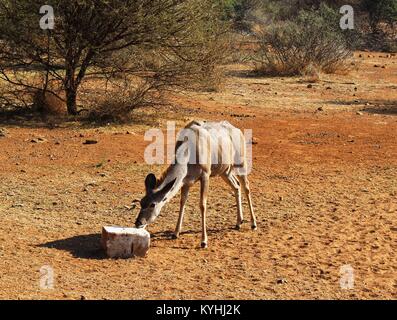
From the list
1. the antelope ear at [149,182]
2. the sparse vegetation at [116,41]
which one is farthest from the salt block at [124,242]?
the sparse vegetation at [116,41]

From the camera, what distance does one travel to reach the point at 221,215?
33.0 ft

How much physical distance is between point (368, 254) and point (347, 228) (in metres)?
1.07

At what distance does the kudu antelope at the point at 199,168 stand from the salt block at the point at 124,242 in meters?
0.16

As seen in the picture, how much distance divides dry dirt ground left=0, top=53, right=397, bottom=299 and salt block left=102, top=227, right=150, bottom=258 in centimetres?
14

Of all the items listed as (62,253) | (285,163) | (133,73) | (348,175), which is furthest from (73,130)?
(62,253)

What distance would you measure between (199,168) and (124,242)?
139 cm

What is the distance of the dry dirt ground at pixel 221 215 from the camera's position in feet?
24.1

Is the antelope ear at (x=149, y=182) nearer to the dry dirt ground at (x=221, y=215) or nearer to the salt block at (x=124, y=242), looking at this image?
the salt block at (x=124, y=242)

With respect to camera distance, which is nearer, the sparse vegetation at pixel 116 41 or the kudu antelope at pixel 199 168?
the kudu antelope at pixel 199 168

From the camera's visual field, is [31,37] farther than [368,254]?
Yes

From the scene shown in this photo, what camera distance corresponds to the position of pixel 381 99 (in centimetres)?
2175
